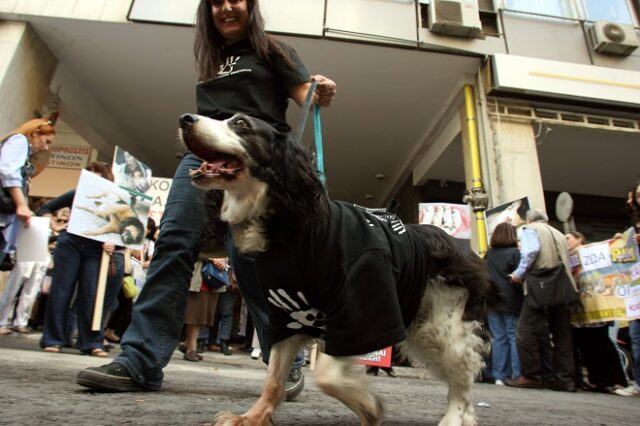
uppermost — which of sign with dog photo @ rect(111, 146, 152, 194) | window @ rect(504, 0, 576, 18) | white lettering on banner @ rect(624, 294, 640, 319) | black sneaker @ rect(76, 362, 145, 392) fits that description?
window @ rect(504, 0, 576, 18)

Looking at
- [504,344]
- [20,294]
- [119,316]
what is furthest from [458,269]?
[20,294]

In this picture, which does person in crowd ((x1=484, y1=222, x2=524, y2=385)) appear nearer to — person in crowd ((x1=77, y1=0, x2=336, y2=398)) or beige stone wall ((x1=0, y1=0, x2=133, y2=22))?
person in crowd ((x1=77, y1=0, x2=336, y2=398))

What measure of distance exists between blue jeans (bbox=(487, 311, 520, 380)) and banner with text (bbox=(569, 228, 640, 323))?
82 centimetres

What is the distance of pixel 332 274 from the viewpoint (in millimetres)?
1699

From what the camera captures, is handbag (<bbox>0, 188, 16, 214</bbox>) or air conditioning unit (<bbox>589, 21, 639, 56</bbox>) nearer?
handbag (<bbox>0, 188, 16, 214</bbox>)

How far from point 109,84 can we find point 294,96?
8.97m

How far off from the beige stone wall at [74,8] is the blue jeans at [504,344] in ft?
26.0

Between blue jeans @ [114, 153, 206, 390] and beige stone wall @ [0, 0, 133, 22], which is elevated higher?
beige stone wall @ [0, 0, 133, 22]

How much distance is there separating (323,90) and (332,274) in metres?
1.24

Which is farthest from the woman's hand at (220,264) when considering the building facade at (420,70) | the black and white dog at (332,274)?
the building facade at (420,70)

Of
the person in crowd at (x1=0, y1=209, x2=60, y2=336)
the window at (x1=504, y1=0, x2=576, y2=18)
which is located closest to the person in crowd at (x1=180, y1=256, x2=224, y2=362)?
the person in crowd at (x1=0, y1=209, x2=60, y2=336)

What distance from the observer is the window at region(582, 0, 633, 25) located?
1012 cm

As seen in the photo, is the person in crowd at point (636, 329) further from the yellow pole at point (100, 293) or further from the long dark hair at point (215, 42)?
the yellow pole at point (100, 293)

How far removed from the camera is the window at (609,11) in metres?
10.1
